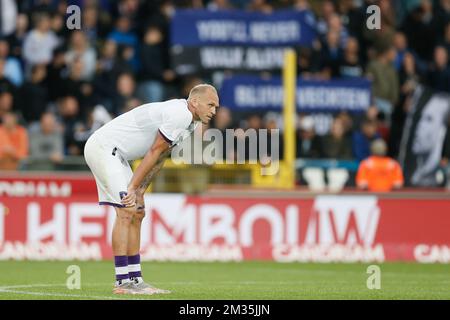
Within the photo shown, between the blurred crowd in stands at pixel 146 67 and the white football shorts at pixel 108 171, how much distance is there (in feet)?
28.4

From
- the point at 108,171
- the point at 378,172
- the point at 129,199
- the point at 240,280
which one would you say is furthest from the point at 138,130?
the point at 378,172

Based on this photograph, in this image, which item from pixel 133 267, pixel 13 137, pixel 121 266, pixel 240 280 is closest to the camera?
pixel 121 266

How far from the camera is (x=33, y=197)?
21062mm

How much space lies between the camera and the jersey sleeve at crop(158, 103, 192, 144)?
43.7 feet

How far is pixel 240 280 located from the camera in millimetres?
16594

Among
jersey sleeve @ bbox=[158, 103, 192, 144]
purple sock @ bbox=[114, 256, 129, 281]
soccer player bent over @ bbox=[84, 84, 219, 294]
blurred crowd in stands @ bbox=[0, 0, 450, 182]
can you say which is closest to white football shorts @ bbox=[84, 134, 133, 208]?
soccer player bent over @ bbox=[84, 84, 219, 294]

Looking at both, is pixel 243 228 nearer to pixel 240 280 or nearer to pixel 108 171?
pixel 240 280

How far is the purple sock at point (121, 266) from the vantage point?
44.6 feet

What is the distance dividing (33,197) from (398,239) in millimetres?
6183

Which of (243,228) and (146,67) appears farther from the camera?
(146,67)

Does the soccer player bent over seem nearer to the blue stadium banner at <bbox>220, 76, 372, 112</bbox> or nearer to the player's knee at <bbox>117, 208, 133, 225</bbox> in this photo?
the player's knee at <bbox>117, 208, 133, 225</bbox>

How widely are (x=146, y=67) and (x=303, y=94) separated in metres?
4.73

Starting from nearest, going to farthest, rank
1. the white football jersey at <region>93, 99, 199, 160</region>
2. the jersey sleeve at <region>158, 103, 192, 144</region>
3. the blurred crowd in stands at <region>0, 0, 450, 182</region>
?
1. the jersey sleeve at <region>158, 103, 192, 144</region>
2. the white football jersey at <region>93, 99, 199, 160</region>
3. the blurred crowd in stands at <region>0, 0, 450, 182</region>
